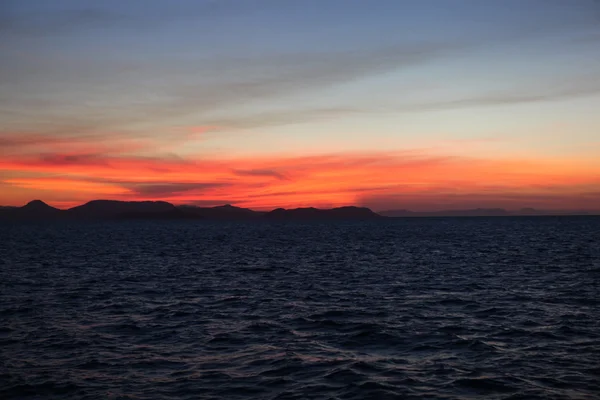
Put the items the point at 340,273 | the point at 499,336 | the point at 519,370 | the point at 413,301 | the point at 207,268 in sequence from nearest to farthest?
the point at 519,370 < the point at 499,336 < the point at 413,301 < the point at 340,273 < the point at 207,268

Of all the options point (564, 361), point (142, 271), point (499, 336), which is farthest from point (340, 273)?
point (564, 361)

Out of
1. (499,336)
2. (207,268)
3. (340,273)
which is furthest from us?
(207,268)

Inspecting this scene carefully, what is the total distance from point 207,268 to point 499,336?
3943cm

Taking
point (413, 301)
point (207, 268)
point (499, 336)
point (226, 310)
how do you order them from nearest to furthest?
point (499, 336) → point (226, 310) → point (413, 301) → point (207, 268)

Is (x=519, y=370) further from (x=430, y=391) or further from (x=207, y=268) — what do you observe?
(x=207, y=268)

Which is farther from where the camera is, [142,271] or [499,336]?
[142,271]

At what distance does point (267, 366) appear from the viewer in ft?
67.1


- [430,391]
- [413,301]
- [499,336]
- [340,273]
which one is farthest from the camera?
[340,273]

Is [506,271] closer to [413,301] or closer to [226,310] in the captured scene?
[413,301]

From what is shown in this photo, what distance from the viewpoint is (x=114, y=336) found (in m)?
25.3

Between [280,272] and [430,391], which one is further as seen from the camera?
[280,272]

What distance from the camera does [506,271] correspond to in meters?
53.2

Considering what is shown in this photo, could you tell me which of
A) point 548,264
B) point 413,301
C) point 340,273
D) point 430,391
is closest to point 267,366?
point 430,391

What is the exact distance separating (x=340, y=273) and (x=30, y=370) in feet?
117
